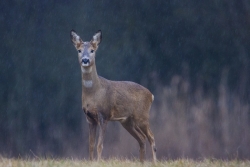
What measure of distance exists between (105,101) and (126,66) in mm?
5506

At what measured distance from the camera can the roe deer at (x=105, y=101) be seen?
32.2 feet

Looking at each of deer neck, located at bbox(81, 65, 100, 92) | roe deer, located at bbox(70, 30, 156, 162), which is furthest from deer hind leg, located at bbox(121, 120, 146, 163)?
deer neck, located at bbox(81, 65, 100, 92)

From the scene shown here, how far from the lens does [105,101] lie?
9.98 m

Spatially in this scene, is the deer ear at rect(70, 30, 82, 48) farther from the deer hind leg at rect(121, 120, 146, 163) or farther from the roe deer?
the deer hind leg at rect(121, 120, 146, 163)

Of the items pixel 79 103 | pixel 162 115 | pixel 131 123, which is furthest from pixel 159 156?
pixel 131 123

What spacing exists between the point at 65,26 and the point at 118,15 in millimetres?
1218

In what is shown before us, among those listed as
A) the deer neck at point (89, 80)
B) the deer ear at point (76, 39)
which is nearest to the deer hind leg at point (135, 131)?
the deer neck at point (89, 80)

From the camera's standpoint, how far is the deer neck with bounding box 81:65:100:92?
9.92m

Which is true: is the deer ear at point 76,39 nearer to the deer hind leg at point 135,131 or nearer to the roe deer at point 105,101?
the roe deer at point 105,101

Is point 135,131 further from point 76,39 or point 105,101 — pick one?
point 76,39

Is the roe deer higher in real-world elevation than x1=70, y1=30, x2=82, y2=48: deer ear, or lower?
lower

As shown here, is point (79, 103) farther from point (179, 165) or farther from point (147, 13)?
point (179, 165)

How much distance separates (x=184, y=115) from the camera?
14508 mm

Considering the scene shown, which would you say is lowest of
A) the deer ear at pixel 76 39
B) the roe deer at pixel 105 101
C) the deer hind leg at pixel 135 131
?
the deer hind leg at pixel 135 131
